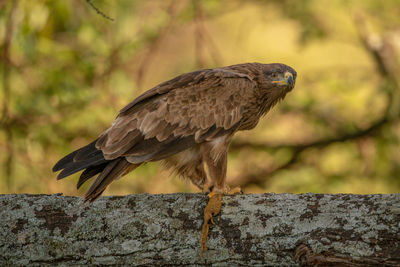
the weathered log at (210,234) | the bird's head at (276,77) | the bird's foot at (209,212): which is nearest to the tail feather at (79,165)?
the weathered log at (210,234)

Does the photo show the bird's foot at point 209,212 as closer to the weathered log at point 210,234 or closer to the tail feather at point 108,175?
the weathered log at point 210,234

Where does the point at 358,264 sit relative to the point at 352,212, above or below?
below

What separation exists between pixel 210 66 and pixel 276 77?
99.1 inches

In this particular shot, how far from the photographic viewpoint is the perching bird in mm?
3998

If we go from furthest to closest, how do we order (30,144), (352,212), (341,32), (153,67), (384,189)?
(153,67) → (341,32) → (384,189) → (30,144) → (352,212)

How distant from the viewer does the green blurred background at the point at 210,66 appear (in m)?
6.23

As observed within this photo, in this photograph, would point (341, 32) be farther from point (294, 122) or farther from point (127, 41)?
point (127, 41)

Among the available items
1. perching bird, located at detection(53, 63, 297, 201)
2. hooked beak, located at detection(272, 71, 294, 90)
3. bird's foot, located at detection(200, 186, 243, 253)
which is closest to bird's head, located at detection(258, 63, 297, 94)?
hooked beak, located at detection(272, 71, 294, 90)

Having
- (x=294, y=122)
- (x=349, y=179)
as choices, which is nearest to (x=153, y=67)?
(x=294, y=122)

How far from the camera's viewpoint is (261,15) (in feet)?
27.6

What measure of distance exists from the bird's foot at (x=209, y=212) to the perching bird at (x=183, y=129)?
54 centimetres

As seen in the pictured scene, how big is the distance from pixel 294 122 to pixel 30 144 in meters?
3.92

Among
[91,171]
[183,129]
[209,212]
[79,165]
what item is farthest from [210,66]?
[209,212]

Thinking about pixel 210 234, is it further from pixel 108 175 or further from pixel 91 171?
pixel 91 171
